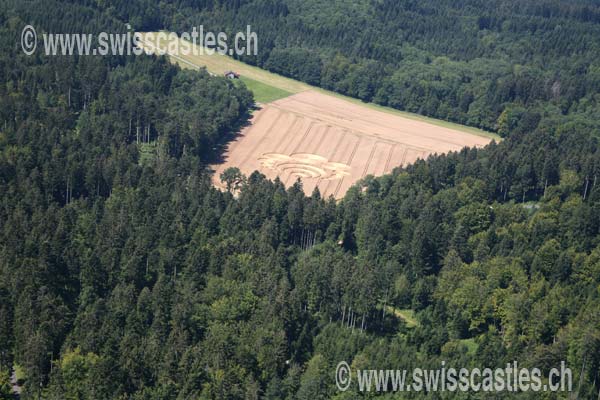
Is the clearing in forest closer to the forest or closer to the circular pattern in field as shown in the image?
the circular pattern in field

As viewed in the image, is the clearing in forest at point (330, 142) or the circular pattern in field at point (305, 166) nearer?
the circular pattern in field at point (305, 166)

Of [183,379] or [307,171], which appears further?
[307,171]

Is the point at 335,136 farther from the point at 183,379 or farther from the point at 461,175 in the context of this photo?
the point at 183,379

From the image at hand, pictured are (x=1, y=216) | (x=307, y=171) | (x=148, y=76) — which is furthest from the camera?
(x=148, y=76)

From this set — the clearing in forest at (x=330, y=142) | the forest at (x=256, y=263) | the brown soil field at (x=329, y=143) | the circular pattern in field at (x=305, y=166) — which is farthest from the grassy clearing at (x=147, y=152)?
the circular pattern in field at (x=305, y=166)

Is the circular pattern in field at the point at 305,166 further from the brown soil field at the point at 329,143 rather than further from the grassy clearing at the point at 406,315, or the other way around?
the grassy clearing at the point at 406,315

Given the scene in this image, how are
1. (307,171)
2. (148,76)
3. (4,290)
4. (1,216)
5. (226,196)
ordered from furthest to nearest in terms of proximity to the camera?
(148,76) < (307,171) < (226,196) < (1,216) < (4,290)

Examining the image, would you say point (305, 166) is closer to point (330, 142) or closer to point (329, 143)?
point (329, 143)

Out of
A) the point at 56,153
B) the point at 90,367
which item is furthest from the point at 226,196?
the point at 90,367
